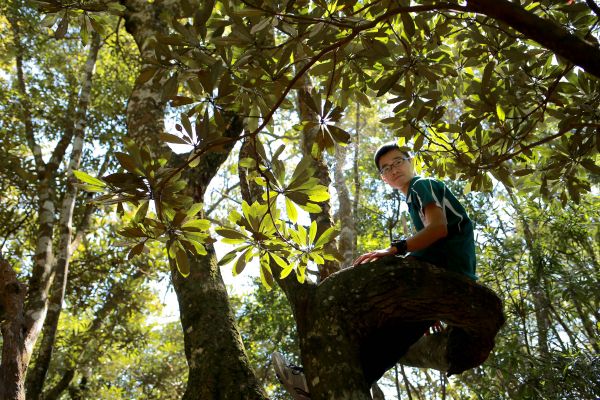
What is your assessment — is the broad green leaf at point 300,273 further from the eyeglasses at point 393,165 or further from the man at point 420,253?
the eyeglasses at point 393,165

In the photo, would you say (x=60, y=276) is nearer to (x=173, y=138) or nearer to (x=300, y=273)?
(x=300, y=273)

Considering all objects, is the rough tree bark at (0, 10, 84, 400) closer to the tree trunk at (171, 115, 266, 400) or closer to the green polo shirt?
the tree trunk at (171, 115, 266, 400)

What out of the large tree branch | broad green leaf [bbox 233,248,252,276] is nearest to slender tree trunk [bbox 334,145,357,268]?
broad green leaf [bbox 233,248,252,276]

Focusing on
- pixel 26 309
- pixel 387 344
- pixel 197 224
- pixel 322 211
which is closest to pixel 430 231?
pixel 387 344

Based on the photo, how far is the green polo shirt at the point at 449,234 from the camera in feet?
7.36

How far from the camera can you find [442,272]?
211cm

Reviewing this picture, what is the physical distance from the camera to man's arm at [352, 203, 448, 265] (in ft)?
6.98

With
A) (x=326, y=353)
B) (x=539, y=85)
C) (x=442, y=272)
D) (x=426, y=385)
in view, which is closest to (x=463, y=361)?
(x=442, y=272)

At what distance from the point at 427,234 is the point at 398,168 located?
0.60 m

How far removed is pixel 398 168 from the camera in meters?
2.67

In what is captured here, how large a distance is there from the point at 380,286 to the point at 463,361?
2.33 ft

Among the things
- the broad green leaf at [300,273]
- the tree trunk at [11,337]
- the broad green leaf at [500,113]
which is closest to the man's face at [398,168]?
the broad green leaf at [500,113]

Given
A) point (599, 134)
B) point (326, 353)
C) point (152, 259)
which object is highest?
point (152, 259)

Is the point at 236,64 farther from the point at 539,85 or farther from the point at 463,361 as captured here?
the point at 463,361
